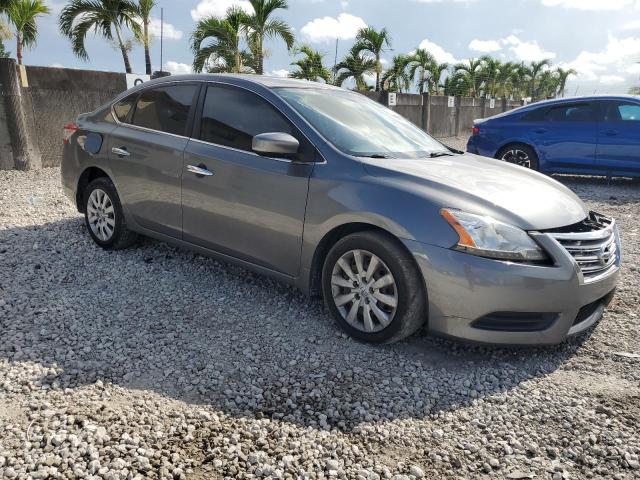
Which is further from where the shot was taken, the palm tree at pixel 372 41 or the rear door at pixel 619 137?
the palm tree at pixel 372 41

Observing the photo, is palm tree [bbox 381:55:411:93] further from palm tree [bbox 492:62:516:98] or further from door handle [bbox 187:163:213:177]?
door handle [bbox 187:163:213:177]

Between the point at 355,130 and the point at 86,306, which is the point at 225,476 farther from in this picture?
the point at 355,130

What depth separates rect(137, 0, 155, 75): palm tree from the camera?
62.3ft

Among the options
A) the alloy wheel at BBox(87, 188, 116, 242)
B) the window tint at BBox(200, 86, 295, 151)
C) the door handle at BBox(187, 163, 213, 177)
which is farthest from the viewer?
the alloy wheel at BBox(87, 188, 116, 242)

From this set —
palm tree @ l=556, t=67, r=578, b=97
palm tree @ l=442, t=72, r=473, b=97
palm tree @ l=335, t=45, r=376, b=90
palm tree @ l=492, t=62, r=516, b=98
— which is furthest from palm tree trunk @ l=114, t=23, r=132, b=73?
palm tree @ l=556, t=67, r=578, b=97

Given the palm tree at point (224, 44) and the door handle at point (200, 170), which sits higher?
the palm tree at point (224, 44)

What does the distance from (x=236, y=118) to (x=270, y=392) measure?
7.02 ft

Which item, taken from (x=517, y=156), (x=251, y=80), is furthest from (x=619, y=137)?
(x=251, y=80)

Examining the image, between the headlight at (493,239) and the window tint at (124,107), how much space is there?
10.7 ft

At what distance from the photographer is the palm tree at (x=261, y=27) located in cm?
1802

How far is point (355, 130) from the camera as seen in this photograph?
4.01 m

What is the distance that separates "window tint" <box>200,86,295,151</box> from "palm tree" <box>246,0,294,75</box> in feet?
47.0

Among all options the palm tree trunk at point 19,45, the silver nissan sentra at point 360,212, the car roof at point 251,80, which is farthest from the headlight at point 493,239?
the palm tree trunk at point 19,45

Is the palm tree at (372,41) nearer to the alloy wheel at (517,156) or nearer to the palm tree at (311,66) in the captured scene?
the palm tree at (311,66)
